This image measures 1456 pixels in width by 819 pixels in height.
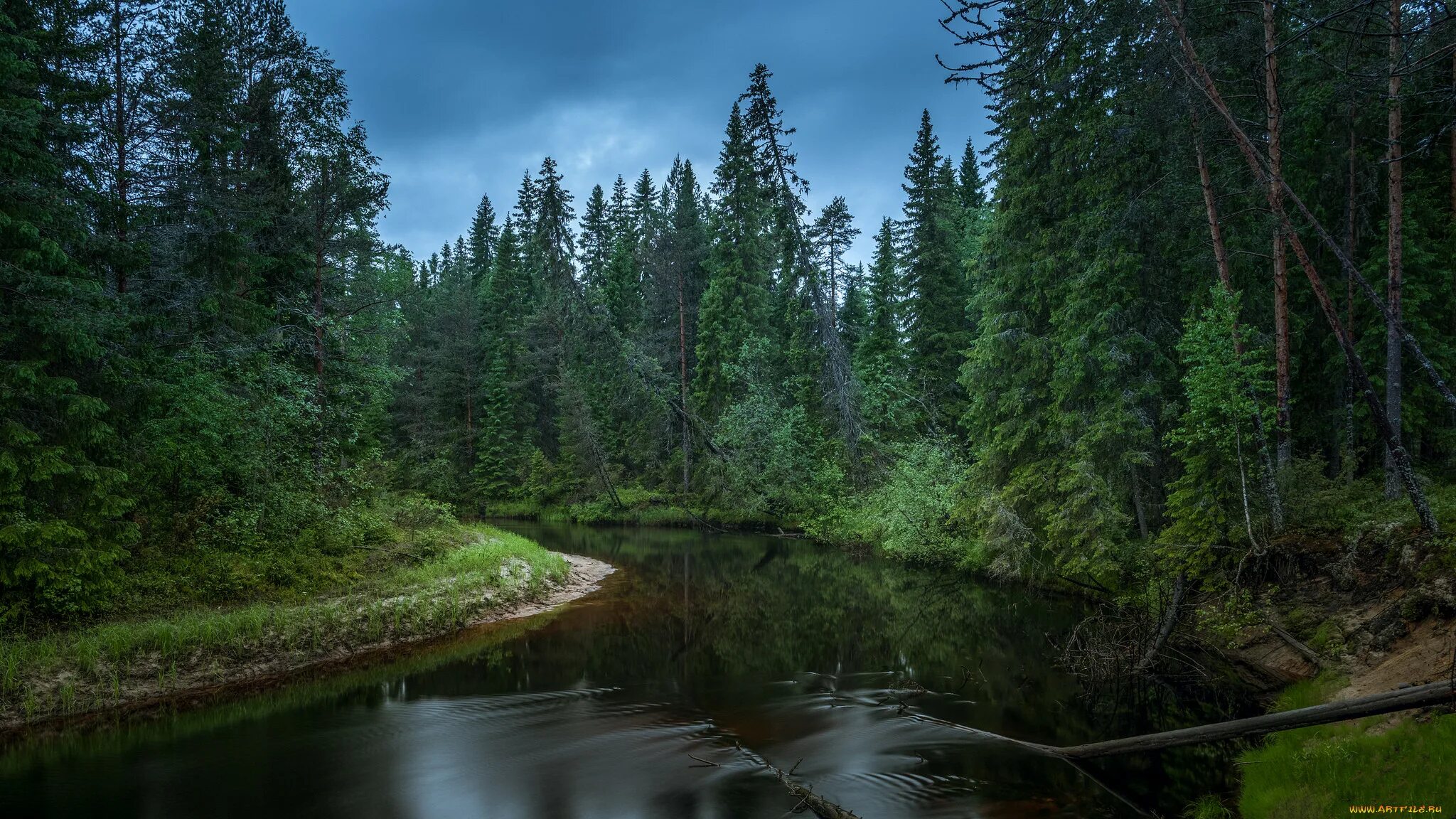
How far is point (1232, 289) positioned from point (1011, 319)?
4.81 metres

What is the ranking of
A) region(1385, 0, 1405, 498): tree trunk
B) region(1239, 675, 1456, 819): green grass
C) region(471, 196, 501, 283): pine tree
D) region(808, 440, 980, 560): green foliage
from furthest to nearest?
region(471, 196, 501, 283): pine tree → region(808, 440, 980, 560): green foliage → region(1385, 0, 1405, 498): tree trunk → region(1239, 675, 1456, 819): green grass

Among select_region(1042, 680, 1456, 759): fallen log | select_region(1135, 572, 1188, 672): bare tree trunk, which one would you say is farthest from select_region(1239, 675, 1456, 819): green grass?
select_region(1135, 572, 1188, 672): bare tree trunk

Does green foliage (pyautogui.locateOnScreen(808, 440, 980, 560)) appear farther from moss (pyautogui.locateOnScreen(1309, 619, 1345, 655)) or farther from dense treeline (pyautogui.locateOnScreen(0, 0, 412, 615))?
dense treeline (pyautogui.locateOnScreen(0, 0, 412, 615))

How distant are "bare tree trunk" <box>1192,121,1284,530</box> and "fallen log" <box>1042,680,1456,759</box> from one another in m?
5.52

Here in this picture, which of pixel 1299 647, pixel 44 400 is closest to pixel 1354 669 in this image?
pixel 1299 647

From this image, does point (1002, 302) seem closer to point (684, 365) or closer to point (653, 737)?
point (653, 737)

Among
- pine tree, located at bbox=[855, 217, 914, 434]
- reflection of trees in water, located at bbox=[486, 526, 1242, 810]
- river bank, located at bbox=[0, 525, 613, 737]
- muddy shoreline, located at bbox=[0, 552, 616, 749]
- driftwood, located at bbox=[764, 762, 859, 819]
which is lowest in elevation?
reflection of trees in water, located at bbox=[486, 526, 1242, 810]

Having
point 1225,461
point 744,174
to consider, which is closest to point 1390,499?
point 1225,461

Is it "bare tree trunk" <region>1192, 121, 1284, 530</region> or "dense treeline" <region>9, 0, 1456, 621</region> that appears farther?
"bare tree trunk" <region>1192, 121, 1284, 530</region>

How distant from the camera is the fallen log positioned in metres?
4.48

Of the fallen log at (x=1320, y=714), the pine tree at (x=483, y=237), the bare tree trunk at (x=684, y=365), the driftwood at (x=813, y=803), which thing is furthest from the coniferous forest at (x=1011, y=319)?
the pine tree at (x=483, y=237)

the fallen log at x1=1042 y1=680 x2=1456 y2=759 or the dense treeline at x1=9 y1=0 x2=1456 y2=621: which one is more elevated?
the dense treeline at x1=9 y1=0 x2=1456 y2=621

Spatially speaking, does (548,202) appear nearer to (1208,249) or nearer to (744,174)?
(744,174)

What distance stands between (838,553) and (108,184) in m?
22.8
